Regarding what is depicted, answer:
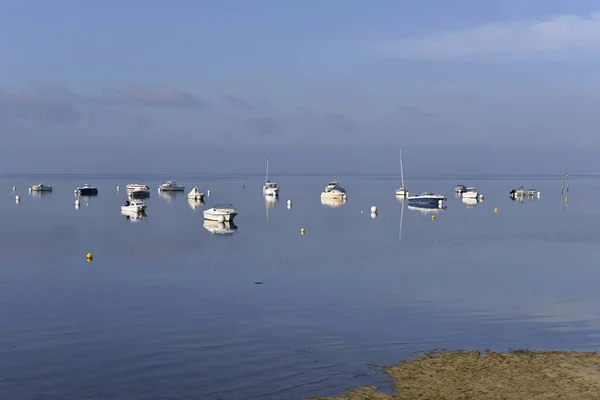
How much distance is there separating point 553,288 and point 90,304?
30593 mm

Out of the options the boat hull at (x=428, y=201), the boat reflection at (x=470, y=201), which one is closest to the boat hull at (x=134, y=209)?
the boat hull at (x=428, y=201)

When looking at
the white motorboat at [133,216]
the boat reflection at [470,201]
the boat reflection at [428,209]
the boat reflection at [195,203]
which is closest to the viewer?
the white motorboat at [133,216]

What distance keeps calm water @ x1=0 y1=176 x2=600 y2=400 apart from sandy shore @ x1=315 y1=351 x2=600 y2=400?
1.60 m

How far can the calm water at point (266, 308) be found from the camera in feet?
90.6

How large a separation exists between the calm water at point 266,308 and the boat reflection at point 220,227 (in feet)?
22.0

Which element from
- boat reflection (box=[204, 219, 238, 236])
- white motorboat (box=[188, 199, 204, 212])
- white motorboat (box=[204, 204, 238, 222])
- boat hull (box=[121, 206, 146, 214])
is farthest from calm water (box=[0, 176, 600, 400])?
white motorboat (box=[188, 199, 204, 212])

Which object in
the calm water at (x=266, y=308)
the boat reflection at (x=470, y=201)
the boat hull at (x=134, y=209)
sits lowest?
the calm water at (x=266, y=308)

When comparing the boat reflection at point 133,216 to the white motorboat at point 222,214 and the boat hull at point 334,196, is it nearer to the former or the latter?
the white motorboat at point 222,214

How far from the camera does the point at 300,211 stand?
14775 centimetres

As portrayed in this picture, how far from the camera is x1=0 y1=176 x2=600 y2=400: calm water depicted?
90.6 ft

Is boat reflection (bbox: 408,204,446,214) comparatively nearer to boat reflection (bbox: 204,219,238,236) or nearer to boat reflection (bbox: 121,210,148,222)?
boat reflection (bbox: 204,219,238,236)

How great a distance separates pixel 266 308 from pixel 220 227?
206ft

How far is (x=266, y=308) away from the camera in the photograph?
1655 inches

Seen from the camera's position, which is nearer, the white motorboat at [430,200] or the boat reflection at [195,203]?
the white motorboat at [430,200]
